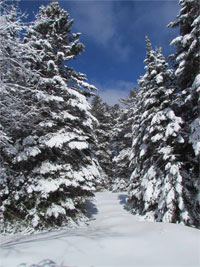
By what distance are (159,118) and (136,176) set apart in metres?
4.16

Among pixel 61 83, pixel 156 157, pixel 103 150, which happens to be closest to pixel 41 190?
pixel 61 83

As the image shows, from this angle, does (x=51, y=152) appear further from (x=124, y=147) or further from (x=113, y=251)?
(x=124, y=147)

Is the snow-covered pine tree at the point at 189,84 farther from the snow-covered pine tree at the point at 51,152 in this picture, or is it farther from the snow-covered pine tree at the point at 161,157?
the snow-covered pine tree at the point at 51,152

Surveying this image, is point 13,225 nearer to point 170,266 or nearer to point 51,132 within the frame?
point 51,132

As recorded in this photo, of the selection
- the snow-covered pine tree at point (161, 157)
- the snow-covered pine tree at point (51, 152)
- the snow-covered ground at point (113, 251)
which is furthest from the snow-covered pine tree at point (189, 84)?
the snow-covered pine tree at point (51, 152)

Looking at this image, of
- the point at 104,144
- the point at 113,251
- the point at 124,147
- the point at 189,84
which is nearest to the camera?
the point at 113,251

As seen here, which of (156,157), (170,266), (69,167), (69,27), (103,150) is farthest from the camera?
(103,150)

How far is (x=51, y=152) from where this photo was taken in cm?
803

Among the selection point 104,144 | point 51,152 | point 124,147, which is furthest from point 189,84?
point 104,144

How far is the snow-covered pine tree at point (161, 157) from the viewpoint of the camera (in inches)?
276

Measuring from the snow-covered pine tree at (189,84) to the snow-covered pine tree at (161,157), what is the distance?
13.3 inches

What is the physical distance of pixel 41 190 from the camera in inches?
275

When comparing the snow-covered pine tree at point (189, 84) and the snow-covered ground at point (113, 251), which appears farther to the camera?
the snow-covered pine tree at point (189, 84)

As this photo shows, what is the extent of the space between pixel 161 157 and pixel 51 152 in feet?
17.1
